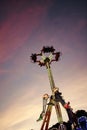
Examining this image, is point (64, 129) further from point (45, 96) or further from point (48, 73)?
point (48, 73)

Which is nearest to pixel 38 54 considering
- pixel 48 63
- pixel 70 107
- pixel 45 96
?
A: pixel 48 63

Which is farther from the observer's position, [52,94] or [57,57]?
[57,57]

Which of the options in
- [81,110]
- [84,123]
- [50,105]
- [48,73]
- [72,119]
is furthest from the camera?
[81,110]

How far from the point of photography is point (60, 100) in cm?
1447


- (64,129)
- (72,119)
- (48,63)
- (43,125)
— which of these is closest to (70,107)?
(72,119)

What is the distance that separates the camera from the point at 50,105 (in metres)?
15.2

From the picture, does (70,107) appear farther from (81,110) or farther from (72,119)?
(81,110)

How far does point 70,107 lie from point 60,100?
3.22 ft

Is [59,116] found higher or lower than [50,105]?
lower

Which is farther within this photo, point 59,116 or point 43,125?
point 43,125

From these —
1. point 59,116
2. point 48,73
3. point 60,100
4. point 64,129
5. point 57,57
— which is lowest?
point 64,129

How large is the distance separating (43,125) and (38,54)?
534 cm

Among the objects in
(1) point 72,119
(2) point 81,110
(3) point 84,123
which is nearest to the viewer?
(3) point 84,123

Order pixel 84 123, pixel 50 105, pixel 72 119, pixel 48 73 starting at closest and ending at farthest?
pixel 84 123 < pixel 72 119 < pixel 50 105 < pixel 48 73
